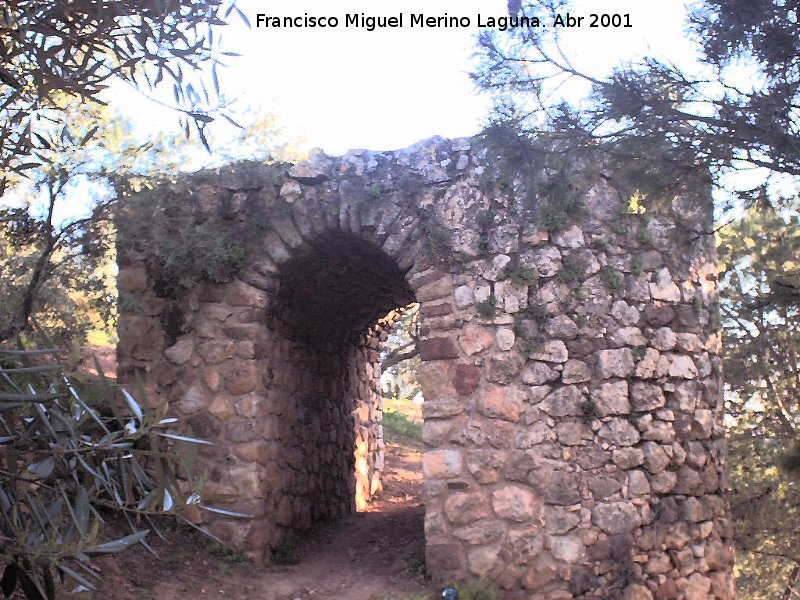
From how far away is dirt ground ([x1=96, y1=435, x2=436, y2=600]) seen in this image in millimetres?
4832

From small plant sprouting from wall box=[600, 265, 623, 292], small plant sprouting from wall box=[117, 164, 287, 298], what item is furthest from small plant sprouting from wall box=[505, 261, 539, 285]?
small plant sprouting from wall box=[117, 164, 287, 298]

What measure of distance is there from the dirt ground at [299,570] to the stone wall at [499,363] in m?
0.23

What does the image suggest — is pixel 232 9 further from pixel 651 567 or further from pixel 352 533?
pixel 352 533

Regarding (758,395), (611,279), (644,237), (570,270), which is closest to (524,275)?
(570,270)

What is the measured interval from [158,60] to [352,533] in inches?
181

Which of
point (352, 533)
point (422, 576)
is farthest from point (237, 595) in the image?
point (352, 533)

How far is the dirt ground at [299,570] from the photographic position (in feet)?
15.9

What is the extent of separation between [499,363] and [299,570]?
215 cm

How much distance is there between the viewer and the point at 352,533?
6848 mm

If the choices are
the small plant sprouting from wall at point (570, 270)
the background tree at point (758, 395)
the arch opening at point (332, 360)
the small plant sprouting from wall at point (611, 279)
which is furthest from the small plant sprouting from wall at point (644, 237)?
the background tree at point (758, 395)

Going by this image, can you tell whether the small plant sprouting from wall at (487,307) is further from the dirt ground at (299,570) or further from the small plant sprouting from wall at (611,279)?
the dirt ground at (299,570)

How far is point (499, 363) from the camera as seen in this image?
539cm

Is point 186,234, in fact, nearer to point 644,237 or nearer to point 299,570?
point 299,570

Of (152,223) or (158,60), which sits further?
(152,223)
